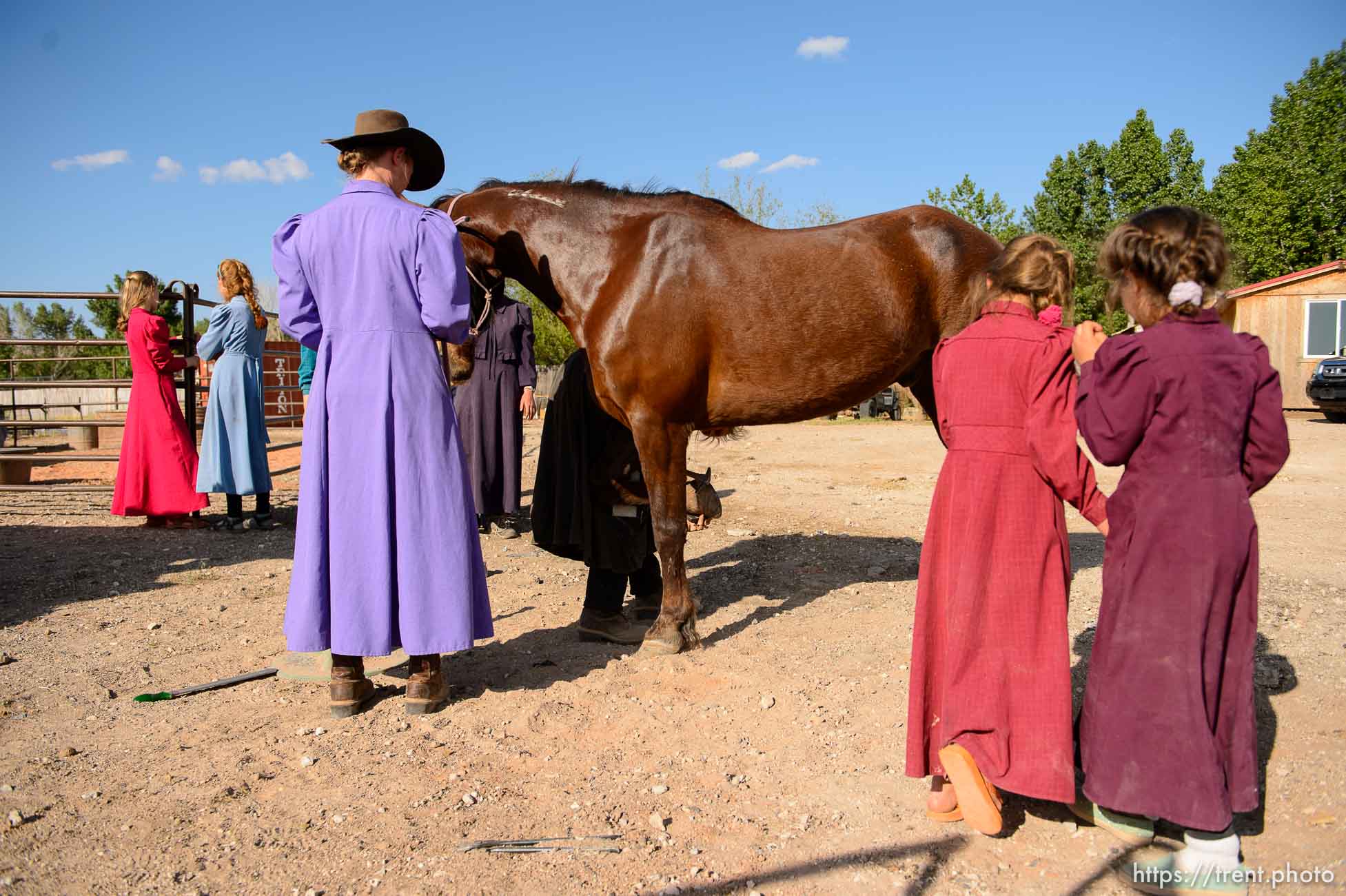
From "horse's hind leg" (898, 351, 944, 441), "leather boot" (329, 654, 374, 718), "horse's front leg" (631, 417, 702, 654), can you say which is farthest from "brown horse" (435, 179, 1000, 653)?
"leather boot" (329, 654, 374, 718)

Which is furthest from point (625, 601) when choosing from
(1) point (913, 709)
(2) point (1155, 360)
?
(2) point (1155, 360)

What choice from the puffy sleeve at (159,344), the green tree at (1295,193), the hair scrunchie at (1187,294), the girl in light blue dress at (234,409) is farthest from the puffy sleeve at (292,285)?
the green tree at (1295,193)

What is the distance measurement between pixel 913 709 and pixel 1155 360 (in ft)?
4.15

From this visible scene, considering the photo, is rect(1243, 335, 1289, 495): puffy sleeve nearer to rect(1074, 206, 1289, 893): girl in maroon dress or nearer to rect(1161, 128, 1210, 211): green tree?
rect(1074, 206, 1289, 893): girl in maroon dress

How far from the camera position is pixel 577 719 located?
3617 mm

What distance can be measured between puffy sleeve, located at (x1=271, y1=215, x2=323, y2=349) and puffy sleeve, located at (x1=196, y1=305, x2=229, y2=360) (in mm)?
4515

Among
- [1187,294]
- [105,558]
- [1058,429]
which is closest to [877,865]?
[1058,429]

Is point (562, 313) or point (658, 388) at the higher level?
point (562, 313)

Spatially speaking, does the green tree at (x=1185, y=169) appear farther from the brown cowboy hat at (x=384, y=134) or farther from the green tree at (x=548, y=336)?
the brown cowboy hat at (x=384, y=134)

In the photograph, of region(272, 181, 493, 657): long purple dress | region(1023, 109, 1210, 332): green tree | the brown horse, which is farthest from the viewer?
region(1023, 109, 1210, 332): green tree

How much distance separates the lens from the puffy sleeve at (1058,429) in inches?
100

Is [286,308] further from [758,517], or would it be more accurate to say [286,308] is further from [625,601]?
[758,517]

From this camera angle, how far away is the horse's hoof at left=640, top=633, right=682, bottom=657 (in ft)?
14.4

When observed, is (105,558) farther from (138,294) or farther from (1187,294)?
(1187,294)
